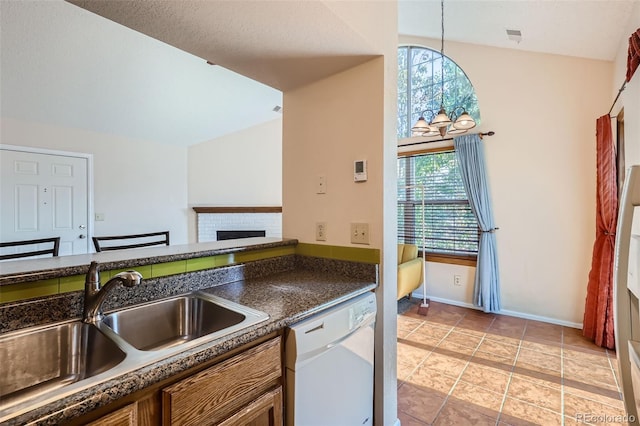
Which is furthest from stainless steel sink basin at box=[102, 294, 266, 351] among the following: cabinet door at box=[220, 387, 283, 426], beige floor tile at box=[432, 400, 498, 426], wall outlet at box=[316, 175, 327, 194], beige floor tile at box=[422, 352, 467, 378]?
beige floor tile at box=[422, 352, 467, 378]

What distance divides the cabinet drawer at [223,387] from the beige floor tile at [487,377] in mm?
1769

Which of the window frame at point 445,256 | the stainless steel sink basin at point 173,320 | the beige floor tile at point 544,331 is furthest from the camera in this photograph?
the window frame at point 445,256

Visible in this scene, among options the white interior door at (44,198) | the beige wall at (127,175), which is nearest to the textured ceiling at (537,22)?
the beige wall at (127,175)

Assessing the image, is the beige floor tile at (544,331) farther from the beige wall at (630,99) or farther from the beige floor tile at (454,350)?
the beige wall at (630,99)

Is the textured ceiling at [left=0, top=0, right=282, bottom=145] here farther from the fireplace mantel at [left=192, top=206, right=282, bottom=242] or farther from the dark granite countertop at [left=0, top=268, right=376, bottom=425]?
the dark granite countertop at [left=0, top=268, right=376, bottom=425]

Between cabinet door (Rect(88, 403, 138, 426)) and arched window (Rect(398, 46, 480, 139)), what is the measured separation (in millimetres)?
3941

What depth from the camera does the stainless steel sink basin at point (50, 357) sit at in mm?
849

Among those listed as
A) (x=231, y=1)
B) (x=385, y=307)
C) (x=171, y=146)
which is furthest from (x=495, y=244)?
(x=171, y=146)

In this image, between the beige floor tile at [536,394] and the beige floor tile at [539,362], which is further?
the beige floor tile at [539,362]

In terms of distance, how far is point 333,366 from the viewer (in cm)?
120

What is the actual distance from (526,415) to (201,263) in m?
2.08

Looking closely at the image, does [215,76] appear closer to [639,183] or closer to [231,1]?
[231,1]

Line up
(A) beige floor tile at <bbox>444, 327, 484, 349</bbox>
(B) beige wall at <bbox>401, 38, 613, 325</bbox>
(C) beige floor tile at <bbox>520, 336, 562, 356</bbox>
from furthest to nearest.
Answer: (B) beige wall at <bbox>401, 38, 613, 325</bbox>, (A) beige floor tile at <bbox>444, 327, 484, 349</bbox>, (C) beige floor tile at <bbox>520, 336, 562, 356</bbox>

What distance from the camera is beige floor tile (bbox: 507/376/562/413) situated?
1855 millimetres
